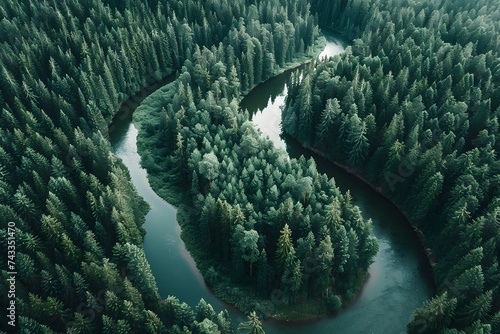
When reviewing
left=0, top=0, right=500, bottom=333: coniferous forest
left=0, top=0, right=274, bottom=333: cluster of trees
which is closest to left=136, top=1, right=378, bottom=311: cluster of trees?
left=0, top=0, right=500, bottom=333: coniferous forest

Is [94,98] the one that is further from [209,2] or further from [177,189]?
[209,2]

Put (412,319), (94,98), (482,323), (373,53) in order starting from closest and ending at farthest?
1. (482,323)
2. (412,319)
3. (94,98)
4. (373,53)

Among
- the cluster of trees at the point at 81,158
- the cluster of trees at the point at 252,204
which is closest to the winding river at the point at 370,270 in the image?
the cluster of trees at the point at 252,204

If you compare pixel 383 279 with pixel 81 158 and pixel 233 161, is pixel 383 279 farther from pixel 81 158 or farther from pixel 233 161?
pixel 81 158

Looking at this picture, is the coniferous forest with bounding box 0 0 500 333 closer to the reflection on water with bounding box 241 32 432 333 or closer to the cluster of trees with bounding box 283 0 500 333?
the cluster of trees with bounding box 283 0 500 333

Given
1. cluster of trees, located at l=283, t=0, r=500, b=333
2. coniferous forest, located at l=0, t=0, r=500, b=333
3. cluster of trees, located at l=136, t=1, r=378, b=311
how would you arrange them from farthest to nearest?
1. cluster of trees, located at l=136, t=1, r=378, b=311
2. cluster of trees, located at l=283, t=0, r=500, b=333
3. coniferous forest, located at l=0, t=0, r=500, b=333

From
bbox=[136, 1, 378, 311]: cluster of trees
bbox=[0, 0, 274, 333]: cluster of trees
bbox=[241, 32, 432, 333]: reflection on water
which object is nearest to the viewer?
bbox=[0, 0, 274, 333]: cluster of trees

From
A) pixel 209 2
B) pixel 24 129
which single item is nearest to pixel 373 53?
pixel 209 2
